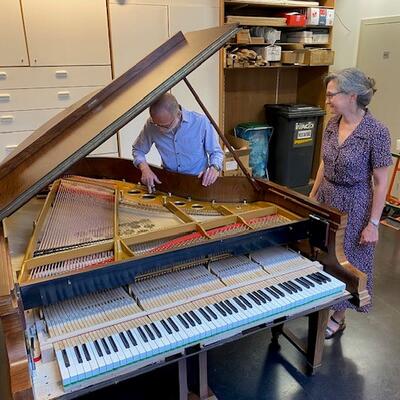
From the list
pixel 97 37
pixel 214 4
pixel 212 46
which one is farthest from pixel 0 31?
pixel 212 46

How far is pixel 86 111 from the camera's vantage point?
1.46 metres

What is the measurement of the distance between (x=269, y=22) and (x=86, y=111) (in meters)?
3.88

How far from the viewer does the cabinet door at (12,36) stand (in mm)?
3531

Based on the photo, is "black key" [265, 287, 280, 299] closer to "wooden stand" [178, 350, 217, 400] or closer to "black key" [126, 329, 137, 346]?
"wooden stand" [178, 350, 217, 400]

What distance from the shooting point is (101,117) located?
1.37 meters

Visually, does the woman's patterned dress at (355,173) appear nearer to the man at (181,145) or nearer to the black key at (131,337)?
the man at (181,145)

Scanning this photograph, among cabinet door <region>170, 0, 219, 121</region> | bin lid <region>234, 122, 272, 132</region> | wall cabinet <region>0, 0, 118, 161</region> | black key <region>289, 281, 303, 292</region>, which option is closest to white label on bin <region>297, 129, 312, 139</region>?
bin lid <region>234, 122, 272, 132</region>

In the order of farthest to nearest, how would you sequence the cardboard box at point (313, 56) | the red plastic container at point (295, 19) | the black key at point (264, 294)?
the cardboard box at point (313, 56)
the red plastic container at point (295, 19)
the black key at point (264, 294)

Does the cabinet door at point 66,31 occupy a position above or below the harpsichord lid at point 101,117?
above

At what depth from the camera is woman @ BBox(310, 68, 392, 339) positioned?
2076 millimetres

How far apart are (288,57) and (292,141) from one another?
105cm

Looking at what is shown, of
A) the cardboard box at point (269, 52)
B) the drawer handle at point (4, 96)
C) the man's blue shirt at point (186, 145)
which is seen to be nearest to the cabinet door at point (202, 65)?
the cardboard box at point (269, 52)

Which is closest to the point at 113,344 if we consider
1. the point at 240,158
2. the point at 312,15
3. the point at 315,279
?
the point at 315,279

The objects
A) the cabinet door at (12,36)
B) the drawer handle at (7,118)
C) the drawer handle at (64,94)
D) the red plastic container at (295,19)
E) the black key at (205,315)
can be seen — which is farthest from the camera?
the red plastic container at (295,19)
